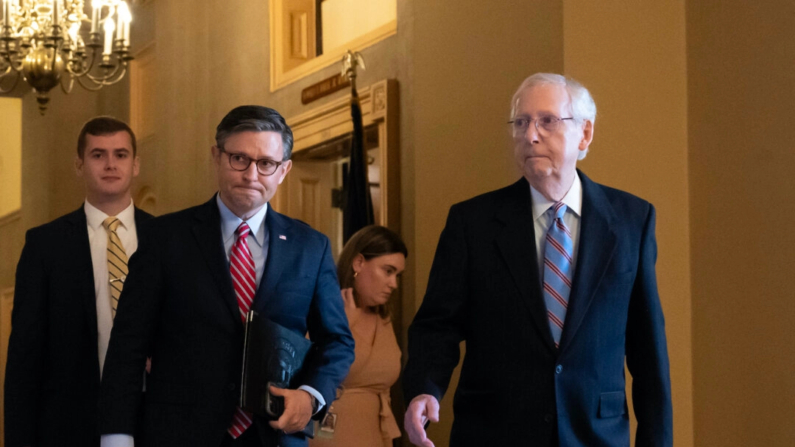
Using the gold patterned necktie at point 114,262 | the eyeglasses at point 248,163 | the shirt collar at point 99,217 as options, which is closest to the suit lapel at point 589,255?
the eyeglasses at point 248,163

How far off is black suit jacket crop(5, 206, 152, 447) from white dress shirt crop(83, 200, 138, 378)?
28mm

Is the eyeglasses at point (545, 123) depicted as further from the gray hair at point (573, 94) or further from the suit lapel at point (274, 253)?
the suit lapel at point (274, 253)

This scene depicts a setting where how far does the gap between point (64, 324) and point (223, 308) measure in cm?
88

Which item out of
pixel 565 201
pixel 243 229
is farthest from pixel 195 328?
pixel 565 201

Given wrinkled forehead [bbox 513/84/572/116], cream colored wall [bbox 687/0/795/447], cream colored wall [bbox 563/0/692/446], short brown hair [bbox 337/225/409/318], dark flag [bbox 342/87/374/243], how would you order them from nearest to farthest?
wrinkled forehead [bbox 513/84/572/116]
cream colored wall [bbox 687/0/795/447]
cream colored wall [bbox 563/0/692/446]
short brown hair [bbox 337/225/409/318]
dark flag [bbox 342/87/374/243]

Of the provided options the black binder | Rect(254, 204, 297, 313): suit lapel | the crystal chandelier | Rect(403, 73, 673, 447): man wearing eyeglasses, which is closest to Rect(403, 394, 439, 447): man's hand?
Rect(403, 73, 673, 447): man wearing eyeglasses

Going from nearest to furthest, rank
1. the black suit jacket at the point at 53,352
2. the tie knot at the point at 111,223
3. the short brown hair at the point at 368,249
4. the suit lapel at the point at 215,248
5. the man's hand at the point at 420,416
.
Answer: the man's hand at the point at 420,416 < the suit lapel at the point at 215,248 < the black suit jacket at the point at 53,352 < the tie knot at the point at 111,223 < the short brown hair at the point at 368,249

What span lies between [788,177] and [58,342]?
256cm

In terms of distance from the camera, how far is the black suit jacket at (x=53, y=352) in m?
3.38

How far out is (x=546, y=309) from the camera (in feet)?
8.53

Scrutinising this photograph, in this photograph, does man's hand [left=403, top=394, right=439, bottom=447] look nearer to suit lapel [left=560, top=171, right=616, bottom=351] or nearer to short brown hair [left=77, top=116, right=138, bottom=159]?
suit lapel [left=560, top=171, right=616, bottom=351]

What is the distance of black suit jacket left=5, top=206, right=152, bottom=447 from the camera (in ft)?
11.1

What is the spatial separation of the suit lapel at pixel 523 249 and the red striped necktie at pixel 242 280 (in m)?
0.70

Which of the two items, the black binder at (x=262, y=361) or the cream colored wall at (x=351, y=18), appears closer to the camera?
the black binder at (x=262, y=361)
